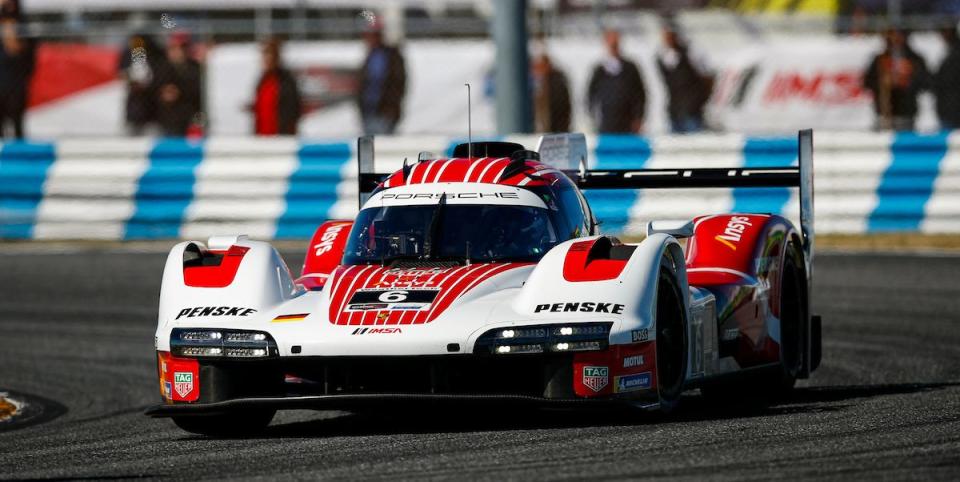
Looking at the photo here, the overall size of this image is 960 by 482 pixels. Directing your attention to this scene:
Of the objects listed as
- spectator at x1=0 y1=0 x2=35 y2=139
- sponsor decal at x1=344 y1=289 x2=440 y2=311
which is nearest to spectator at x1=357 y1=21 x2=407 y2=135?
spectator at x1=0 y1=0 x2=35 y2=139

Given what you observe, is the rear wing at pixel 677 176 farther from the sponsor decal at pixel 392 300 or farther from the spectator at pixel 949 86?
the spectator at pixel 949 86

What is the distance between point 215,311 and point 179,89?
1212 cm

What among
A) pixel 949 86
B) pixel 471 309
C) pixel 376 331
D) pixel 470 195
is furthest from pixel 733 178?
pixel 949 86

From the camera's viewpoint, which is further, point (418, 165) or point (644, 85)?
point (644, 85)

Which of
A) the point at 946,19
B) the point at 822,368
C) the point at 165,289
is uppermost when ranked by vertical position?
the point at 946,19

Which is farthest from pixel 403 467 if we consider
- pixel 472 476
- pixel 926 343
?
A: pixel 926 343

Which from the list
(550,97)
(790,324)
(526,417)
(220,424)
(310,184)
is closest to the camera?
(220,424)

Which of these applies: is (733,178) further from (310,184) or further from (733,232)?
(310,184)

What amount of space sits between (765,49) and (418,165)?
1263cm

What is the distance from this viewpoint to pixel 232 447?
7.36m

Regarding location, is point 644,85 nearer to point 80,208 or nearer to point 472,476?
point 80,208

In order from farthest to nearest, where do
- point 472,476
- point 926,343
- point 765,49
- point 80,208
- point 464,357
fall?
point 765,49 < point 80,208 < point 926,343 < point 464,357 < point 472,476

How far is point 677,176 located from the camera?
9.91m

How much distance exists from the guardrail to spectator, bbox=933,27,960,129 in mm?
1970
